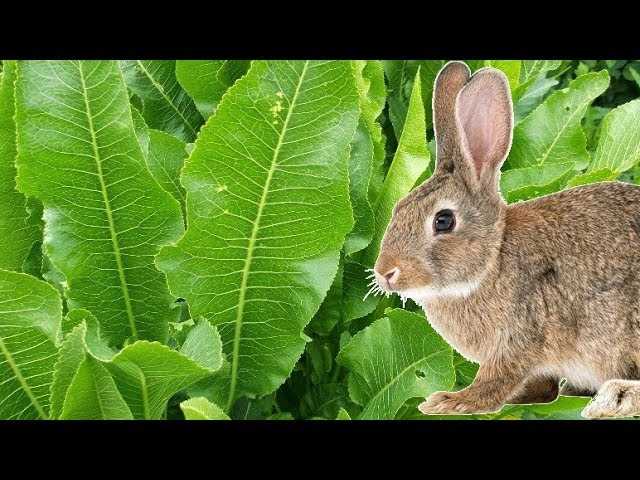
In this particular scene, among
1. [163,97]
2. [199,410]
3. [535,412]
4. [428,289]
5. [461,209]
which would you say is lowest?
[535,412]

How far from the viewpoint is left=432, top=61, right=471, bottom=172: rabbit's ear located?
1495mm

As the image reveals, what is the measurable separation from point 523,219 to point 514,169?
0.39m

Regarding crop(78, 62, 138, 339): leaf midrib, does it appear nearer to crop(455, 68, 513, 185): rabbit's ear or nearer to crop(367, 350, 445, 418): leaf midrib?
crop(367, 350, 445, 418): leaf midrib

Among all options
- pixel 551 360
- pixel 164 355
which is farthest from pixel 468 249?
pixel 164 355

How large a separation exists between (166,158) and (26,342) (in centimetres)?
44

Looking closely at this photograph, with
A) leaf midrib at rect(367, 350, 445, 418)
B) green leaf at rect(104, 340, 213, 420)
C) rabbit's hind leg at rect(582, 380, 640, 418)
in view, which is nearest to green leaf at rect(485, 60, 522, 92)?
leaf midrib at rect(367, 350, 445, 418)

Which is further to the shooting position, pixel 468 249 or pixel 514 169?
pixel 514 169

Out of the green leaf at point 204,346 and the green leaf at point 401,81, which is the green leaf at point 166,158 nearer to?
the green leaf at point 204,346

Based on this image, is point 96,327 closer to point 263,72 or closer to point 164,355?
point 164,355

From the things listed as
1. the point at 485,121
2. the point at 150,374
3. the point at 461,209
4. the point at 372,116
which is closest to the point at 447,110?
the point at 485,121

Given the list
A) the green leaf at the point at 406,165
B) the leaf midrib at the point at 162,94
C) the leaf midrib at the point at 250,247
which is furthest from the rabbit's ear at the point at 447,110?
the leaf midrib at the point at 162,94

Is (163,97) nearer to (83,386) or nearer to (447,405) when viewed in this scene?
(83,386)

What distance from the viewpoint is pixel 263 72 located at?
56.9 inches

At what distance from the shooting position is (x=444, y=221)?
Result: 1473 millimetres
